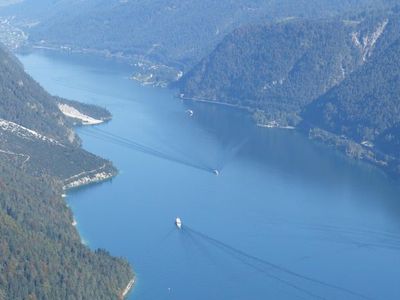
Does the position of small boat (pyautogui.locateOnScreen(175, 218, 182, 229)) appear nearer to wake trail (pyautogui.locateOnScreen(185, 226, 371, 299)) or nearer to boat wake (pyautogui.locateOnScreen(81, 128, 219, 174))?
wake trail (pyautogui.locateOnScreen(185, 226, 371, 299))

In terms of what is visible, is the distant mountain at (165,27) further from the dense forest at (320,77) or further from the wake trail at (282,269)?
the wake trail at (282,269)

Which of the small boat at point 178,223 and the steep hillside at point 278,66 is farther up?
the steep hillside at point 278,66

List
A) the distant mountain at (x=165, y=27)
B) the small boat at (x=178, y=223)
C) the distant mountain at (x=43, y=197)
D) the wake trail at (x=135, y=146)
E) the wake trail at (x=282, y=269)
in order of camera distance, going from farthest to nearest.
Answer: the distant mountain at (x=165, y=27) → the wake trail at (x=135, y=146) → the small boat at (x=178, y=223) → the wake trail at (x=282, y=269) → the distant mountain at (x=43, y=197)

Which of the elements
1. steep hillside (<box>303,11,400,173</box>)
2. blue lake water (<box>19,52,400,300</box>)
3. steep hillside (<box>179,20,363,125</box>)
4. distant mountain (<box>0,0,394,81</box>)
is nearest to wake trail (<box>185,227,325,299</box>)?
blue lake water (<box>19,52,400,300</box>)

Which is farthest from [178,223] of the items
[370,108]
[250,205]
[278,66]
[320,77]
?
[278,66]

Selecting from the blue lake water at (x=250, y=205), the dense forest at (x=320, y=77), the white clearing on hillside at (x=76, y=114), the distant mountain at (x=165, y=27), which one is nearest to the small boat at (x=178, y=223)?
the blue lake water at (x=250, y=205)

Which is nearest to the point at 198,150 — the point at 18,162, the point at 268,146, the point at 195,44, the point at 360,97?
the point at 268,146
